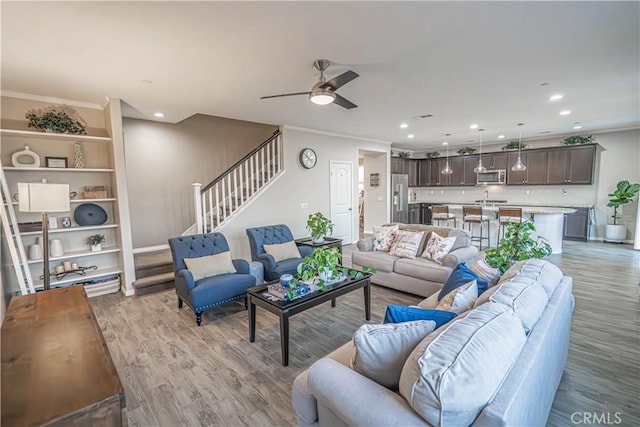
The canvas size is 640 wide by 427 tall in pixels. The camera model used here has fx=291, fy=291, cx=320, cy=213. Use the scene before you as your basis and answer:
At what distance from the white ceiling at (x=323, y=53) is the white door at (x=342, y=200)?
2655 millimetres

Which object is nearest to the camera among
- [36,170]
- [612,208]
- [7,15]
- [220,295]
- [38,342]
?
[38,342]

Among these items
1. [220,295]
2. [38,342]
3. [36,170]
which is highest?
[36,170]

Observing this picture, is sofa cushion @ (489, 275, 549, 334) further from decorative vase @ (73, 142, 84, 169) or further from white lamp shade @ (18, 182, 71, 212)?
decorative vase @ (73, 142, 84, 169)

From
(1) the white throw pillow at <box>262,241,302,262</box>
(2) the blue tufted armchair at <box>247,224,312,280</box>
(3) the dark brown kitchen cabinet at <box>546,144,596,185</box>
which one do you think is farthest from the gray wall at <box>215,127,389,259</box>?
(3) the dark brown kitchen cabinet at <box>546,144,596,185</box>

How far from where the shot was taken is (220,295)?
11.0ft

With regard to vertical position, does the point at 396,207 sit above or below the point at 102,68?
below

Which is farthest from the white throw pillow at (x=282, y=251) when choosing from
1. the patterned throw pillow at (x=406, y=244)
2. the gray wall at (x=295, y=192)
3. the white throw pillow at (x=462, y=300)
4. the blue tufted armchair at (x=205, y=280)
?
the white throw pillow at (x=462, y=300)

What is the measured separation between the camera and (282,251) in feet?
14.7

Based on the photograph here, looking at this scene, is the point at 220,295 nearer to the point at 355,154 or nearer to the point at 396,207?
the point at 355,154

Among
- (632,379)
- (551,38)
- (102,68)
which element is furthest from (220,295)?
(551,38)

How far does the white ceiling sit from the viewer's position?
7.06 ft

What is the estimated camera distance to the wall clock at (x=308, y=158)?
635 centimetres

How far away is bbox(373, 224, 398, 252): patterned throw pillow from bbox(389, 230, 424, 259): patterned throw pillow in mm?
97

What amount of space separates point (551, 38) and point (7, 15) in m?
4.34
